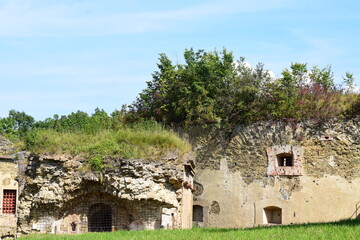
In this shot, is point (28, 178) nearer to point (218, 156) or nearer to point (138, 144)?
point (138, 144)

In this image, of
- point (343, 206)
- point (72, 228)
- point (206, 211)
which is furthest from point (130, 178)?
point (343, 206)

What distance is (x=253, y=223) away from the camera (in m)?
22.5

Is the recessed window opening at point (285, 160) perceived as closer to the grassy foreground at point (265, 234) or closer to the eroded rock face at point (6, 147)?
the grassy foreground at point (265, 234)

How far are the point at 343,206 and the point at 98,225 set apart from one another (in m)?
9.27

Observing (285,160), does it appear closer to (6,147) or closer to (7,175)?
(7,175)

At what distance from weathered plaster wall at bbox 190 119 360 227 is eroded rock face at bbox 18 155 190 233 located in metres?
3.23

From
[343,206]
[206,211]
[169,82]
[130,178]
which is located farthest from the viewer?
[169,82]

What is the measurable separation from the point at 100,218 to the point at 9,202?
29.8ft

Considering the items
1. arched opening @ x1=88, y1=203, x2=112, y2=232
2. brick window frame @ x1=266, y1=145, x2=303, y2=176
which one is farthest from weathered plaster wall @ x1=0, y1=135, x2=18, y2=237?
brick window frame @ x1=266, y1=145, x2=303, y2=176

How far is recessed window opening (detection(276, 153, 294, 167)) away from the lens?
74.8ft

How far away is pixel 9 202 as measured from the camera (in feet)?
91.5

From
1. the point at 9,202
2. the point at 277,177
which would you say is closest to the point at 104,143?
the point at 277,177

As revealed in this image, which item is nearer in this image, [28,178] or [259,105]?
[28,178]

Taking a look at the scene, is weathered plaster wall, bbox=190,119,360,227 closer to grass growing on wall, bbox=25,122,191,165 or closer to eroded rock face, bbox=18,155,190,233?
grass growing on wall, bbox=25,122,191,165
